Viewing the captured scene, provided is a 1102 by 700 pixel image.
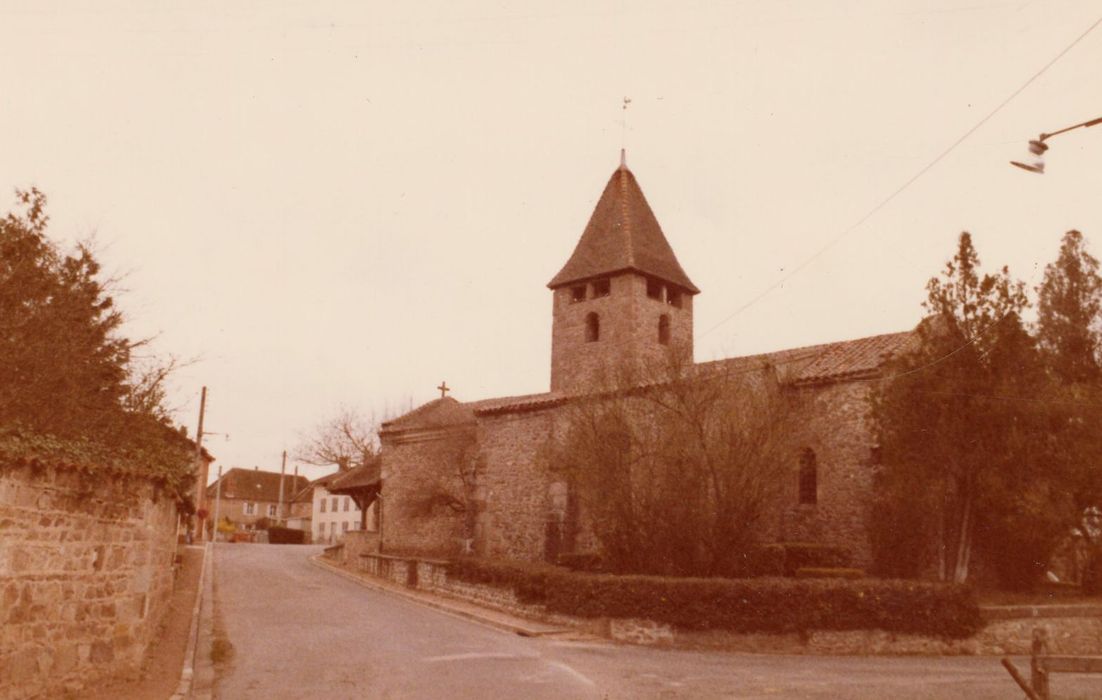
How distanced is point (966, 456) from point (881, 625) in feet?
15.3

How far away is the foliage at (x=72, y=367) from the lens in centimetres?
1219

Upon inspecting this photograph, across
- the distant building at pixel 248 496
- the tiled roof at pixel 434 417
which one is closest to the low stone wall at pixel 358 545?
Answer: the tiled roof at pixel 434 417

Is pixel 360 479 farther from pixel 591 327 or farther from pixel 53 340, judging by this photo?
pixel 53 340

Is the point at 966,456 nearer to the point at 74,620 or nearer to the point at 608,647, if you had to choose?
the point at 608,647

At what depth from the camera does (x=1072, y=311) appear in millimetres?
32375

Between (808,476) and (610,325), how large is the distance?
1127 centimetres

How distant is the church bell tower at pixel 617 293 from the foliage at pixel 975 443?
12492 mm

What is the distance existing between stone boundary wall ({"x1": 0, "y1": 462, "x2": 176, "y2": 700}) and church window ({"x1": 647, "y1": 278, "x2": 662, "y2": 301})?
78.7ft

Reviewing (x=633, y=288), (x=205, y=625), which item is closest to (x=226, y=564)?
(x=205, y=625)

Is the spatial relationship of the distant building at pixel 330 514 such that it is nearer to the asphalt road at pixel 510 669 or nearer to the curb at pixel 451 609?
the curb at pixel 451 609

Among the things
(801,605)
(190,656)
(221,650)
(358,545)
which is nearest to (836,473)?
(801,605)

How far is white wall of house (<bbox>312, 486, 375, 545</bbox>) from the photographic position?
6944 centimetres

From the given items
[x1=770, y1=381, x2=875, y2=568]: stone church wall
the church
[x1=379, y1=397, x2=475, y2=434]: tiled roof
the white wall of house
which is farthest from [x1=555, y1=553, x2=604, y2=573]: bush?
the white wall of house

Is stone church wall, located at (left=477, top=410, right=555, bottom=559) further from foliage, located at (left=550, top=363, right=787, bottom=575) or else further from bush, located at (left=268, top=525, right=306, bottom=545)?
bush, located at (left=268, top=525, right=306, bottom=545)
